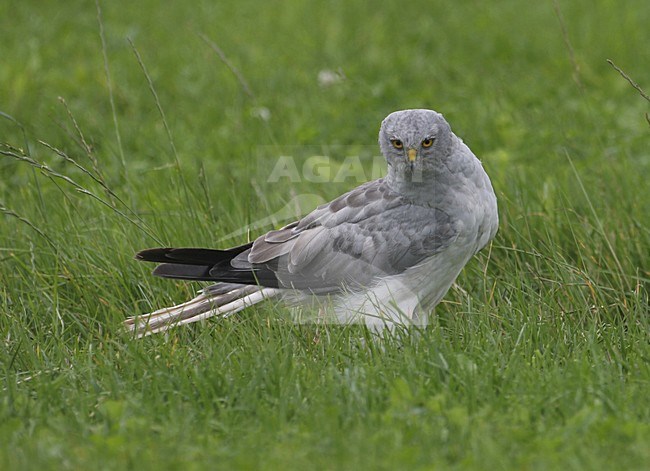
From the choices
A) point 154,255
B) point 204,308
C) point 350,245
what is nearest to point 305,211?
point 350,245

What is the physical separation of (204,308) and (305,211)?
4.66 feet

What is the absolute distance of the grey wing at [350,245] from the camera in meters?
4.48

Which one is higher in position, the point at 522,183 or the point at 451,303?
the point at 522,183

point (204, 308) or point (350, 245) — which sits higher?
point (350, 245)

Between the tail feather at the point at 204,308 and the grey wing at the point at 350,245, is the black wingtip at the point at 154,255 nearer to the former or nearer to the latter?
the tail feather at the point at 204,308

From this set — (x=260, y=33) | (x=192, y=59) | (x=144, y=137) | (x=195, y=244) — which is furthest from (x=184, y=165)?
(x=260, y=33)

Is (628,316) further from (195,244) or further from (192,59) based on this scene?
(192,59)

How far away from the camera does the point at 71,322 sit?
14.9 feet

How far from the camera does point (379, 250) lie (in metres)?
4.54

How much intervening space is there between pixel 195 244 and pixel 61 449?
2.13 m

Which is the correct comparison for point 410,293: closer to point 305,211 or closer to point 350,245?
point 350,245

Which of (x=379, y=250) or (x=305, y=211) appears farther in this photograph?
(x=305, y=211)

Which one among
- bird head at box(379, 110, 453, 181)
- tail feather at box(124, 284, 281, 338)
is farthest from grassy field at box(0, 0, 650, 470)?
bird head at box(379, 110, 453, 181)

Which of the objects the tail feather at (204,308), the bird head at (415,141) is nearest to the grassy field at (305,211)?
the tail feather at (204,308)
